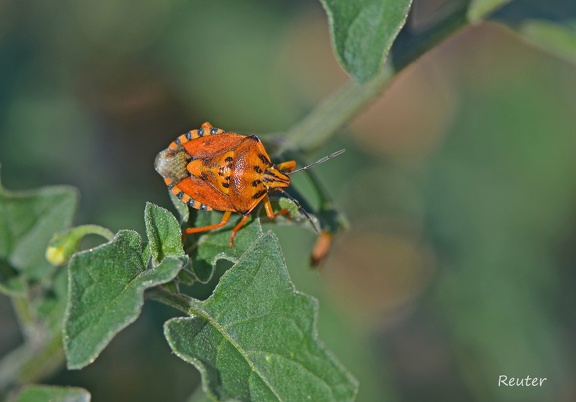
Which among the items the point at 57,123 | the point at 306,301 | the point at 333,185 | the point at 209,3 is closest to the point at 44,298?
the point at 306,301

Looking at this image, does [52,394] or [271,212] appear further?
[52,394]

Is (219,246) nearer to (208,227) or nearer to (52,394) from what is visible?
(208,227)

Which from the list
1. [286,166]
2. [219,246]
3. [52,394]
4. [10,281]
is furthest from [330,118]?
[52,394]

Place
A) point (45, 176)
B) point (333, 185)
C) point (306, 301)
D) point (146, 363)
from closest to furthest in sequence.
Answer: point (306, 301)
point (146, 363)
point (45, 176)
point (333, 185)

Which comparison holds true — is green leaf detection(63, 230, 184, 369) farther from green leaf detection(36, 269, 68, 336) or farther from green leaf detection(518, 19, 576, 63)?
green leaf detection(518, 19, 576, 63)

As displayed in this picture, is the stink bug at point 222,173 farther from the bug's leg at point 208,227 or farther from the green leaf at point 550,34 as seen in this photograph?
the green leaf at point 550,34

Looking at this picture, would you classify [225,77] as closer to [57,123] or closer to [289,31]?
[289,31]
